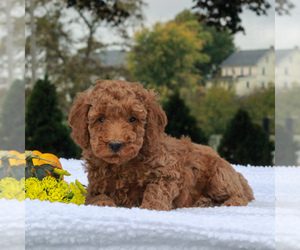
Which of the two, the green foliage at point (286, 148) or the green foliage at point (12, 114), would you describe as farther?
the green foliage at point (286, 148)

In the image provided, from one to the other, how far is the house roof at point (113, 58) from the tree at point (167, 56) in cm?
16

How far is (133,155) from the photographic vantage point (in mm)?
2455

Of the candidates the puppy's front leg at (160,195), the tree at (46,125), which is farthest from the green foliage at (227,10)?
the puppy's front leg at (160,195)

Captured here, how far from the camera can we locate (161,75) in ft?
29.6

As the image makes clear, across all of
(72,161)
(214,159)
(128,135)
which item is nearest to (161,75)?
(72,161)

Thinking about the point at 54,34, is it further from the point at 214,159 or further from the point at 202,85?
the point at 214,159

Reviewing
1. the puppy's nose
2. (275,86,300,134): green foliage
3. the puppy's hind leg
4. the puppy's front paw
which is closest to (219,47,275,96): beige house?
(275,86,300,134): green foliage

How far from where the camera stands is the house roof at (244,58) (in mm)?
8953

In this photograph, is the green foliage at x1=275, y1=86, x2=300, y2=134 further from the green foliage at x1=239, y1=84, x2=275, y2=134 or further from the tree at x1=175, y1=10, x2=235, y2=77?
the tree at x1=175, y1=10, x2=235, y2=77

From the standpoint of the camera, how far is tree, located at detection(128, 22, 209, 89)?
29.5 feet

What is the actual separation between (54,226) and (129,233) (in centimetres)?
35

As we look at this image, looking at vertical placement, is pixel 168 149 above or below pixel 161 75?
below

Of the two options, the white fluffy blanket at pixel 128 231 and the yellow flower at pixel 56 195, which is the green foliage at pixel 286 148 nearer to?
the yellow flower at pixel 56 195

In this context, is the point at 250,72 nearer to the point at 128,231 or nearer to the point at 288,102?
the point at 288,102
